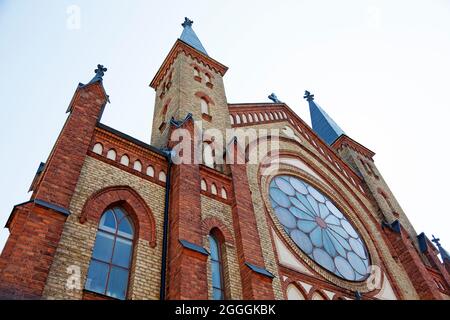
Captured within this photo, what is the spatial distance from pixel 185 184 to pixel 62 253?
10.9ft

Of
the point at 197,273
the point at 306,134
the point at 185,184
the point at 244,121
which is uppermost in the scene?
the point at 306,134

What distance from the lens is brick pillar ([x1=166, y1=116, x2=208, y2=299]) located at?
24.4ft

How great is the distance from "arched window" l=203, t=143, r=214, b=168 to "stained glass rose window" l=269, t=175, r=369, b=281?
93.8 inches

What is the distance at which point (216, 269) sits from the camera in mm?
8984

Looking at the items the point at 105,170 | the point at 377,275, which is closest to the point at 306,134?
the point at 377,275

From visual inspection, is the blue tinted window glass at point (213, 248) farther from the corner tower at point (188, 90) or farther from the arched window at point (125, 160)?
the corner tower at point (188, 90)

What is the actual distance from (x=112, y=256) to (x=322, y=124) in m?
18.6

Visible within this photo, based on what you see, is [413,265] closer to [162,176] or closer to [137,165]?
[162,176]

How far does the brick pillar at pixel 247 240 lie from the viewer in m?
8.55

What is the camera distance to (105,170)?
29.5ft

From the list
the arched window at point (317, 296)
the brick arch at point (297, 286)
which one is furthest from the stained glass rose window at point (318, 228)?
the brick arch at point (297, 286)

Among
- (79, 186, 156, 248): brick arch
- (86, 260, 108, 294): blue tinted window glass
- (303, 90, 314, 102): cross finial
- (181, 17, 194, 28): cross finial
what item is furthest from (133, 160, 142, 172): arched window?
(303, 90, 314, 102): cross finial

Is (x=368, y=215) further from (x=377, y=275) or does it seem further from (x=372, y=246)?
(x=377, y=275)

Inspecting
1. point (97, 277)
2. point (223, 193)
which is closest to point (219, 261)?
point (223, 193)
